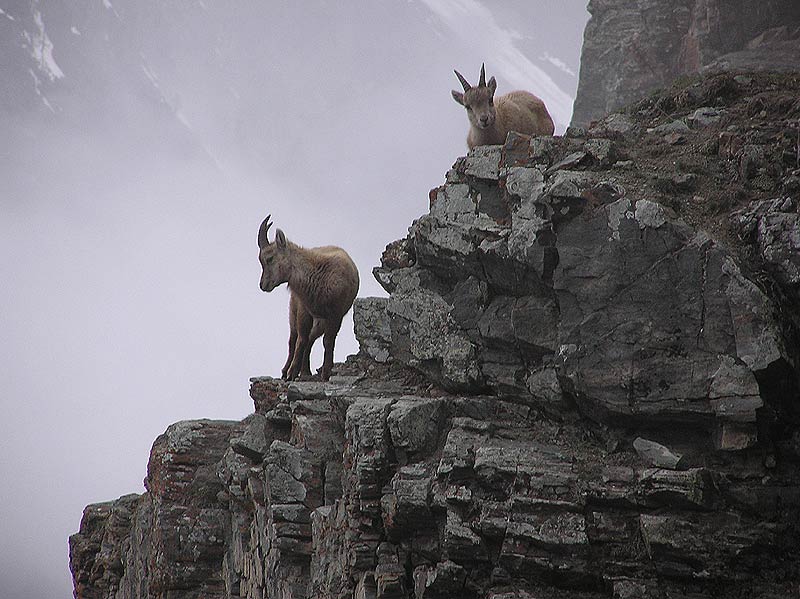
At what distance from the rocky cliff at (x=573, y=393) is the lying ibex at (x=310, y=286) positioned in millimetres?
787

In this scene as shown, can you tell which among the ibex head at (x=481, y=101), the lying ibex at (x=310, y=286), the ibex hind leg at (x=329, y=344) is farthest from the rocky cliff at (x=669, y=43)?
the ibex hind leg at (x=329, y=344)

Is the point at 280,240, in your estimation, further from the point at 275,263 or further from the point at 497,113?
the point at 497,113

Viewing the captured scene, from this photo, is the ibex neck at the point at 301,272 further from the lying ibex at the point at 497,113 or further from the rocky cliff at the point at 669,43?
the rocky cliff at the point at 669,43

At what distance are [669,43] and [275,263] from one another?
13517 millimetres

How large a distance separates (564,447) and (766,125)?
5823 mm

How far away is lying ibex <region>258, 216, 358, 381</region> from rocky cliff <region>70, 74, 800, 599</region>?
0.79 metres

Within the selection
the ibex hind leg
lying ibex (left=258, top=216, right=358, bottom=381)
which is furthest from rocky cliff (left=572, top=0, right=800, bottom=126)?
the ibex hind leg

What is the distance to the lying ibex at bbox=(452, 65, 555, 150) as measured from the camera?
47.8 ft

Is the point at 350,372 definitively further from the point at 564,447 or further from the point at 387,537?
the point at 564,447

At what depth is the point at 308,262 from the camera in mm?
15156

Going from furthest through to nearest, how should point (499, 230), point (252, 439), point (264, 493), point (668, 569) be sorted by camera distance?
1. point (252, 439)
2. point (264, 493)
3. point (499, 230)
4. point (668, 569)

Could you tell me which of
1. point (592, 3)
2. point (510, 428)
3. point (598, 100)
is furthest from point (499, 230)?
point (592, 3)

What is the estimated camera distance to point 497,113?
49.6 ft

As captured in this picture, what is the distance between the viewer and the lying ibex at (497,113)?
1456cm
